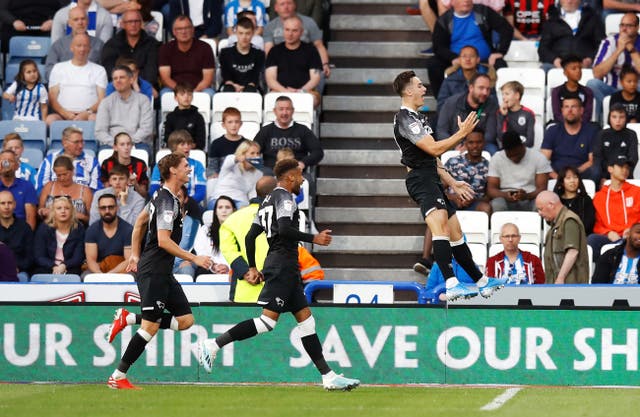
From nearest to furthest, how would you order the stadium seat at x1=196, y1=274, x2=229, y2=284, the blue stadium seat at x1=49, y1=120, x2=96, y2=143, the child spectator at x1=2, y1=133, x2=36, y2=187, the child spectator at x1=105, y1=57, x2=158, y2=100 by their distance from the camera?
1. the stadium seat at x1=196, y1=274, x2=229, y2=284
2. the child spectator at x1=2, y1=133, x2=36, y2=187
3. the blue stadium seat at x1=49, y1=120, x2=96, y2=143
4. the child spectator at x1=105, y1=57, x2=158, y2=100

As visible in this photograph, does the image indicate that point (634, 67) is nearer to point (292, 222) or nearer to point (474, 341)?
point (474, 341)

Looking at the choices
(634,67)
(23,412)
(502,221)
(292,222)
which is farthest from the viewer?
(634,67)

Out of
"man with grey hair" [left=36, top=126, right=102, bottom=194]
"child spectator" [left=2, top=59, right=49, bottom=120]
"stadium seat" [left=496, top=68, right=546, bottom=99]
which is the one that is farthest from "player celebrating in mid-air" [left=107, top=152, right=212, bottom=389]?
"stadium seat" [left=496, top=68, right=546, bottom=99]

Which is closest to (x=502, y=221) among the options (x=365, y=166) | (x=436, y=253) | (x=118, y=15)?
(x=365, y=166)

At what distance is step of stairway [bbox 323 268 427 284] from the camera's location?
55.5ft

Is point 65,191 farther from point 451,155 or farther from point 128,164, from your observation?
point 451,155

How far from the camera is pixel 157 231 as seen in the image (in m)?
11.8

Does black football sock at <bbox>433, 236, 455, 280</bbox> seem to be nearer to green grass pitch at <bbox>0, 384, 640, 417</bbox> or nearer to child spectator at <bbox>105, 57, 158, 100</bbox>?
green grass pitch at <bbox>0, 384, 640, 417</bbox>

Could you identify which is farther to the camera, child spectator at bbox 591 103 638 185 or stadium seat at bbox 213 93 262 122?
stadium seat at bbox 213 93 262 122

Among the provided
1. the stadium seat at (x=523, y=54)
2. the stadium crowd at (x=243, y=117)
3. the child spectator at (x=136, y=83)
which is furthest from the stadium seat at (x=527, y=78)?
the child spectator at (x=136, y=83)

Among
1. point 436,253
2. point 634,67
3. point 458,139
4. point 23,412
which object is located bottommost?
point 23,412

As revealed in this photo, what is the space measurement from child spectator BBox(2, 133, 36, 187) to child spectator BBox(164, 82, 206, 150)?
1722 millimetres

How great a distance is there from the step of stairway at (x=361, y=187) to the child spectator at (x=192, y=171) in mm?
1779

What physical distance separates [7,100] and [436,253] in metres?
8.86
